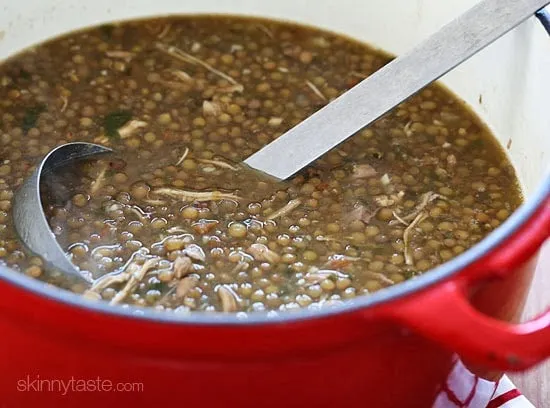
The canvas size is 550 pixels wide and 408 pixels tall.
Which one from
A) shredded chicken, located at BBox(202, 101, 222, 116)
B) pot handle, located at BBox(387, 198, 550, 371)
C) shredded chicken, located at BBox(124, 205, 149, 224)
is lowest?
shredded chicken, located at BBox(124, 205, 149, 224)

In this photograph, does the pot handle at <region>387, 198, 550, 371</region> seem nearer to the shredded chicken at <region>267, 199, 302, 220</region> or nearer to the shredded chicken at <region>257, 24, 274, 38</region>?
the shredded chicken at <region>267, 199, 302, 220</region>

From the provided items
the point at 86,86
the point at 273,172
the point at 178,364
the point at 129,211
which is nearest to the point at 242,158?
the point at 273,172

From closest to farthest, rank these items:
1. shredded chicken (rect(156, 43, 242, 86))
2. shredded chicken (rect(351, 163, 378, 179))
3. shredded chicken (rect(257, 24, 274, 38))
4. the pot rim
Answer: the pot rim, shredded chicken (rect(351, 163, 378, 179)), shredded chicken (rect(156, 43, 242, 86)), shredded chicken (rect(257, 24, 274, 38))

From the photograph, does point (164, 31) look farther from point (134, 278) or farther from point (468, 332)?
point (468, 332)

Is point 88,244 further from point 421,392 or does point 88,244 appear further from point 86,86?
point 421,392

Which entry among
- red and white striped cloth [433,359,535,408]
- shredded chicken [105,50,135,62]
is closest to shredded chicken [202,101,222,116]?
shredded chicken [105,50,135,62]

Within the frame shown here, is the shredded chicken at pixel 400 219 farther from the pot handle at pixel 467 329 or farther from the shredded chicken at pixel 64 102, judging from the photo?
the shredded chicken at pixel 64 102

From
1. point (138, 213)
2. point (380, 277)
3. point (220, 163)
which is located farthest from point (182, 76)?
point (380, 277)
